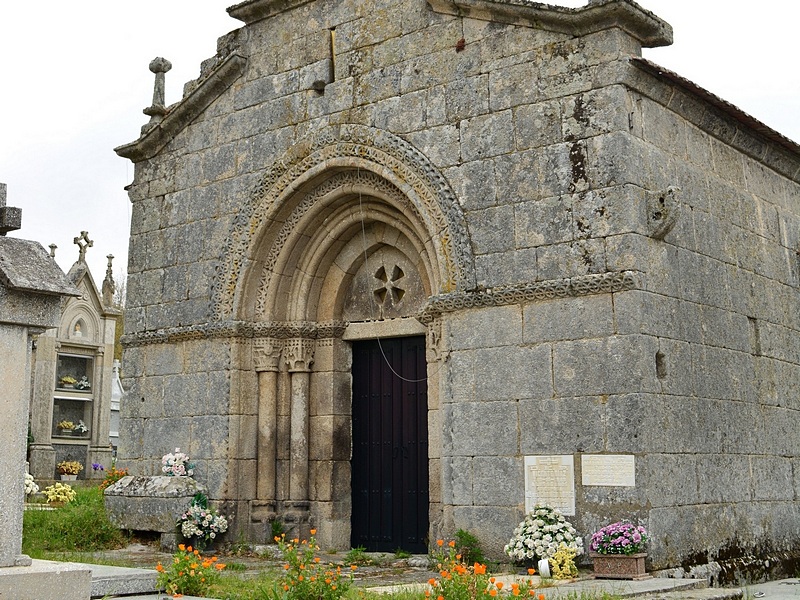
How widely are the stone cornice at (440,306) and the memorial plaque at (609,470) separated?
141 centimetres

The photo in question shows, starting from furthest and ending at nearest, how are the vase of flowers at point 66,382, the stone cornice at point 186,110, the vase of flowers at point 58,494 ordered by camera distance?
the vase of flowers at point 66,382 < the vase of flowers at point 58,494 < the stone cornice at point 186,110

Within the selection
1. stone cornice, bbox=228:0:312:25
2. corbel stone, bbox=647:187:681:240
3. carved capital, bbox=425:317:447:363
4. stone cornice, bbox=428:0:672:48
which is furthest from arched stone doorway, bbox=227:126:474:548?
corbel stone, bbox=647:187:681:240

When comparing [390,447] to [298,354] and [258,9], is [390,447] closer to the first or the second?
[298,354]

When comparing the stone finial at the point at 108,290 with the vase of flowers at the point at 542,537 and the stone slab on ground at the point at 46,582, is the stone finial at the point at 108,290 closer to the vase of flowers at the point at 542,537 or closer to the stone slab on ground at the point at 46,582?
the vase of flowers at the point at 542,537

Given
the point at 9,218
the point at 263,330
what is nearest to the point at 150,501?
the point at 263,330

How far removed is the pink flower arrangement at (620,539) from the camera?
7.59 meters

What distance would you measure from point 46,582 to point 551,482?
458 centimetres

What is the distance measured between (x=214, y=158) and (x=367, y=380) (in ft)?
10.7

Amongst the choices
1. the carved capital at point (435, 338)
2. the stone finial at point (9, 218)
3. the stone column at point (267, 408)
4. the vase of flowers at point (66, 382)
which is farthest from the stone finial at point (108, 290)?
the stone finial at point (9, 218)

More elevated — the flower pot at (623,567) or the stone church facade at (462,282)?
the stone church facade at (462,282)

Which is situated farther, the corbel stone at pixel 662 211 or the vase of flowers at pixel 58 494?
the vase of flowers at pixel 58 494

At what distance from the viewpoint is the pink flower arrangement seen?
759 cm

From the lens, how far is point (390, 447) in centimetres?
1056

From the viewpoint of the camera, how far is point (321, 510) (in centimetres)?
1067
